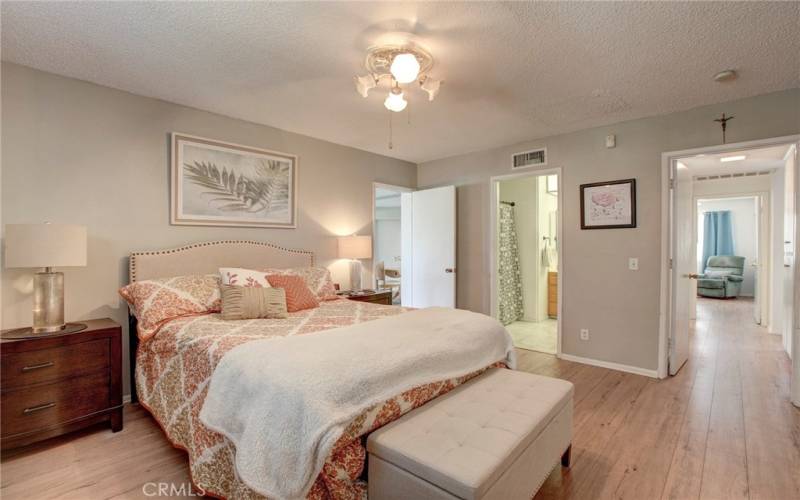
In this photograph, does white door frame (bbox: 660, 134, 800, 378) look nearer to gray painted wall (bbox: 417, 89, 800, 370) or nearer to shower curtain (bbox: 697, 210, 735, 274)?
gray painted wall (bbox: 417, 89, 800, 370)

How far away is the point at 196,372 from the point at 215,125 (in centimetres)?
229

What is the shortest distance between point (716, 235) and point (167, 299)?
1116 cm

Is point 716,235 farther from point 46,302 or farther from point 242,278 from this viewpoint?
point 46,302

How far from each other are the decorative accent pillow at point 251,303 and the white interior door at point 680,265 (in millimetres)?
3393

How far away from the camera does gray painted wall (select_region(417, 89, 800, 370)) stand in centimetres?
298

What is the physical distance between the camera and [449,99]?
9.91 feet

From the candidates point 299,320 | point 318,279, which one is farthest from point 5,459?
point 318,279

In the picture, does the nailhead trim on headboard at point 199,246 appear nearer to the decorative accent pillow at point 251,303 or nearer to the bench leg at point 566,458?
the decorative accent pillow at point 251,303

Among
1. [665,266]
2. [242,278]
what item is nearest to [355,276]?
[242,278]

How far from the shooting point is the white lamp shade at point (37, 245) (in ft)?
7.11

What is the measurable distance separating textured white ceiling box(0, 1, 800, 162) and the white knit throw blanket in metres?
1.66

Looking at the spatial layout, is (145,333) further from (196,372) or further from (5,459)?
(5,459)

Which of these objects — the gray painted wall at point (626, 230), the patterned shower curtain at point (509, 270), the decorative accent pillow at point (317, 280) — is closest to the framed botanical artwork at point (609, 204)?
the gray painted wall at point (626, 230)

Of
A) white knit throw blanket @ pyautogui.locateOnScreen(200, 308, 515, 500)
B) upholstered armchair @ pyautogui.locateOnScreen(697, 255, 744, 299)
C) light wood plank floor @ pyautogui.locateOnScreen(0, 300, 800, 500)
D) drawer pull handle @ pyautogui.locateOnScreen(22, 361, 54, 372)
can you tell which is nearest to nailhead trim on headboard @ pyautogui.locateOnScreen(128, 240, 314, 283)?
drawer pull handle @ pyautogui.locateOnScreen(22, 361, 54, 372)
